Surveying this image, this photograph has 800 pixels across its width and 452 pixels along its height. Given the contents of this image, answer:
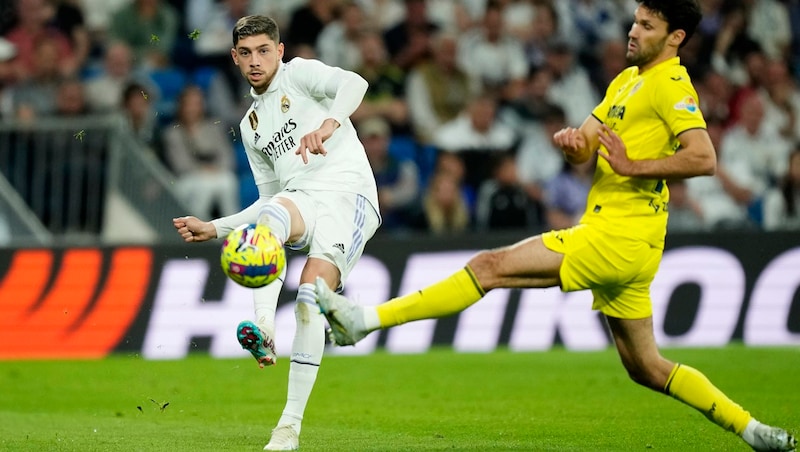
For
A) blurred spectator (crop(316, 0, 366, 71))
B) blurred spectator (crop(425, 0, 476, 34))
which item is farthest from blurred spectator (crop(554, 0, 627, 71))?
blurred spectator (crop(316, 0, 366, 71))

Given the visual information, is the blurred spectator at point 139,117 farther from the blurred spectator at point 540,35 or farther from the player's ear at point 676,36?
the player's ear at point 676,36

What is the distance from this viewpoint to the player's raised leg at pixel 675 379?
6848mm

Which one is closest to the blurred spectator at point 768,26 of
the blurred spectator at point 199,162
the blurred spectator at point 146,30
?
the blurred spectator at point 199,162

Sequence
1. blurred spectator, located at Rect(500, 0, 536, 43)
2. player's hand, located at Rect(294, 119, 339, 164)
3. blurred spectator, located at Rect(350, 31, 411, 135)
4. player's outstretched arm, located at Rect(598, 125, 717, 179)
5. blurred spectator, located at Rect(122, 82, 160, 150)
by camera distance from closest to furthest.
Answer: player's outstretched arm, located at Rect(598, 125, 717, 179)
player's hand, located at Rect(294, 119, 339, 164)
blurred spectator, located at Rect(122, 82, 160, 150)
blurred spectator, located at Rect(350, 31, 411, 135)
blurred spectator, located at Rect(500, 0, 536, 43)

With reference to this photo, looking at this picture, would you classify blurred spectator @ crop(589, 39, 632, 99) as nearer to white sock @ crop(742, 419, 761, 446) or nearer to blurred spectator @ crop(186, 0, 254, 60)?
blurred spectator @ crop(186, 0, 254, 60)

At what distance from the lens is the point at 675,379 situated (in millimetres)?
6945

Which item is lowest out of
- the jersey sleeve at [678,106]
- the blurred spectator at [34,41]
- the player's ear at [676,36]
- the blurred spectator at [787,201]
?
the blurred spectator at [787,201]

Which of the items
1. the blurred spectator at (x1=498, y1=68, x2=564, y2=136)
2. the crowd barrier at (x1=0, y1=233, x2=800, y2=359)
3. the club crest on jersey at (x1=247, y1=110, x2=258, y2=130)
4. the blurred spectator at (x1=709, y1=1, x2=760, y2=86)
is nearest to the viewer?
the club crest on jersey at (x1=247, y1=110, x2=258, y2=130)

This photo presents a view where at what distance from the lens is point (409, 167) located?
1627 centimetres

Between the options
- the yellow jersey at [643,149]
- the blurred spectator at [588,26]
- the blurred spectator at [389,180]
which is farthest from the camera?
the blurred spectator at [588,26]

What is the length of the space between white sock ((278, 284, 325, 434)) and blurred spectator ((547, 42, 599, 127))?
10.8 m

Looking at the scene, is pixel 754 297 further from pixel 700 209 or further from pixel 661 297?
pixel 700 209

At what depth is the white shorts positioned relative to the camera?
24.2 ft

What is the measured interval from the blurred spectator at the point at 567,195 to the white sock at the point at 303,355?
29.7 ft
